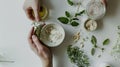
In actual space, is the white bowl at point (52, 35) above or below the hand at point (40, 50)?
above

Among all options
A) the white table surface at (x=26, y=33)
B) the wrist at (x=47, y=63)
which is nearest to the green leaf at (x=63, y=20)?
the white table surface at (x=26, y=33)

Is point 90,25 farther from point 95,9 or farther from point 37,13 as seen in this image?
point 37,13

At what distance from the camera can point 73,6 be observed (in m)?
0.97

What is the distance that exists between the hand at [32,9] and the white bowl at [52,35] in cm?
5

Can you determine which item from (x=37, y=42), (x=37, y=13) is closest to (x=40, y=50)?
(x=37, y=42)

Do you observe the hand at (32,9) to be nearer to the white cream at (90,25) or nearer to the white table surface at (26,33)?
the white table surface at (26,33)

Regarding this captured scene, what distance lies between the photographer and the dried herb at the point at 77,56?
0.97 meters

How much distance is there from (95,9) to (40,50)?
0.25m

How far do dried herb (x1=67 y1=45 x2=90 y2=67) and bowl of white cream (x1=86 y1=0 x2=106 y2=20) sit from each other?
0.13 m

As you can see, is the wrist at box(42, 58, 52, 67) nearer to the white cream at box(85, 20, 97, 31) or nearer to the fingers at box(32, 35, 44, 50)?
the fingers at box(32, 35, 44, 50)

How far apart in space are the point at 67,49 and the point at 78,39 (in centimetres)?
5

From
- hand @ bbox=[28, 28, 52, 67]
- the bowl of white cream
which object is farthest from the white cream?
hand @ bbox=[28, 28, 52, 67]

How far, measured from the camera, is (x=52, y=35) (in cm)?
97

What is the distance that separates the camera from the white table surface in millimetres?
972
